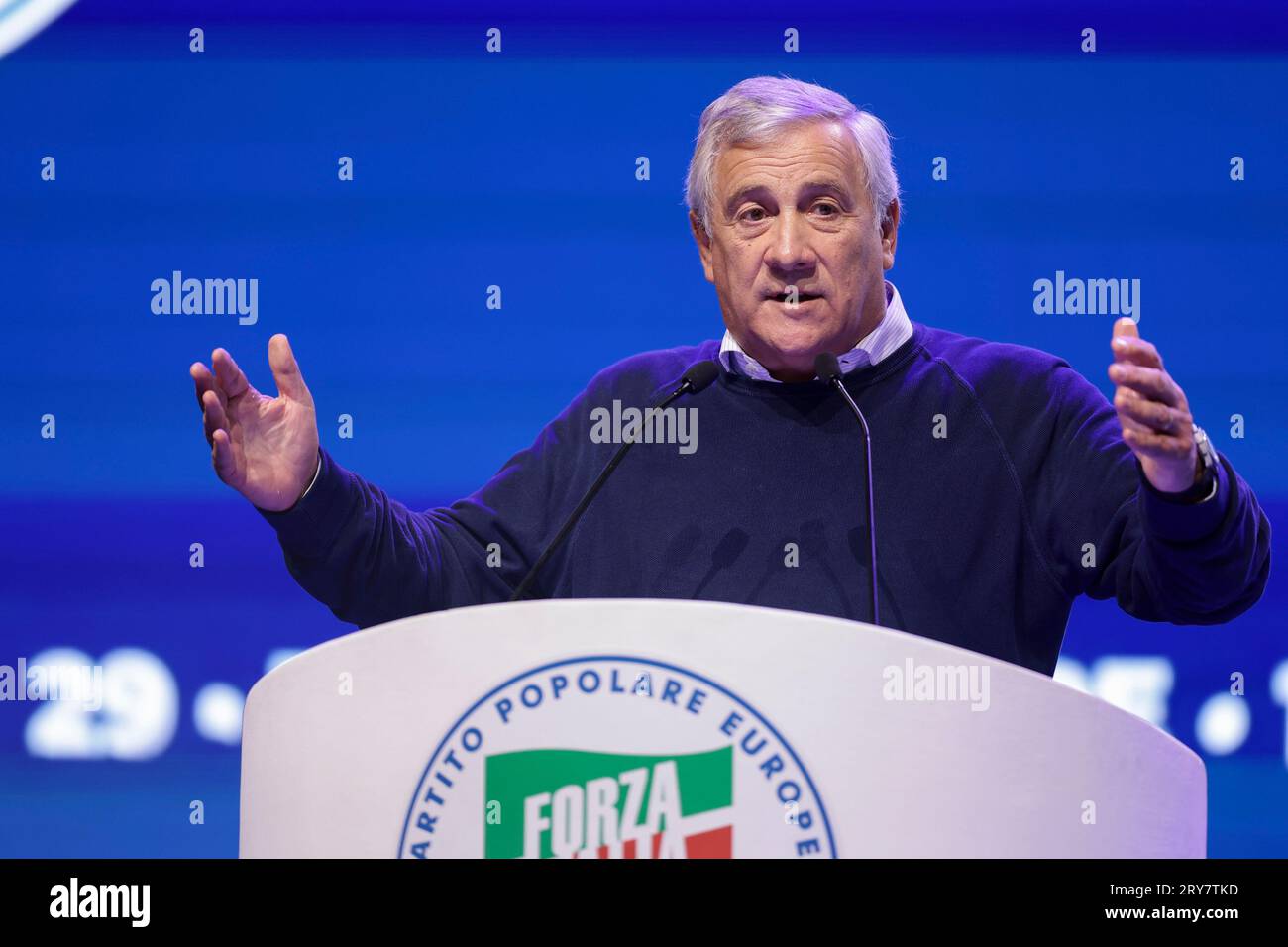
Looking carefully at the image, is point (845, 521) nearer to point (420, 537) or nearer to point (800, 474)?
point (800, 474)

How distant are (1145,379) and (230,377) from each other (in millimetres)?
1081

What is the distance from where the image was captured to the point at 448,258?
2840mm

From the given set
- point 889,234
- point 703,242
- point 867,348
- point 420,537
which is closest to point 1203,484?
point 867,348

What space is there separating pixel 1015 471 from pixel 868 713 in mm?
847

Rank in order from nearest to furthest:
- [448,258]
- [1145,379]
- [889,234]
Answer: [1145,379], [889,234], [448,258]

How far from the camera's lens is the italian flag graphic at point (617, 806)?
1.29 metres

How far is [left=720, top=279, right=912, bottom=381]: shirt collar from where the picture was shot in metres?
2.16

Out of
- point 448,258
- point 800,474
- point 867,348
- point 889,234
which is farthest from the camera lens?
point 448,258

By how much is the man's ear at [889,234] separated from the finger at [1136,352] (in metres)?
0.74

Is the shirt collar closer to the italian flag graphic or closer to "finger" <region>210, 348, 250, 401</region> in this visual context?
"finger" <region>210, 348, 250, 401</region>

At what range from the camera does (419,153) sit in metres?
2.84

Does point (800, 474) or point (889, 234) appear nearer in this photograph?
point (800, 474)
